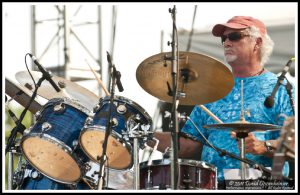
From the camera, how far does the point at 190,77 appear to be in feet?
21.9

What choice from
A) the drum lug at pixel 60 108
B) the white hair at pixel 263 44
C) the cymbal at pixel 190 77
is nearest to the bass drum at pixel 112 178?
the drum lug at pixel 60 108

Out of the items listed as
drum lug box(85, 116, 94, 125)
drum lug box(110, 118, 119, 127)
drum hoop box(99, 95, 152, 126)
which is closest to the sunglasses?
drum hoop box(99, 95, 152, 126)

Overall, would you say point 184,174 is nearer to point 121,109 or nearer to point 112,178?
point 121,109

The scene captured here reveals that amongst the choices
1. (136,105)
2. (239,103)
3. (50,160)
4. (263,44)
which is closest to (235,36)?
(263,44)

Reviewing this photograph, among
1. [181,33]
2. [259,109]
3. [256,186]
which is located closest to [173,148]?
[256,186]

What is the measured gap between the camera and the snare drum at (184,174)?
6465 millimetres

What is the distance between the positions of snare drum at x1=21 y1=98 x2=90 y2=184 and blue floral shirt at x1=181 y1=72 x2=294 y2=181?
919mm

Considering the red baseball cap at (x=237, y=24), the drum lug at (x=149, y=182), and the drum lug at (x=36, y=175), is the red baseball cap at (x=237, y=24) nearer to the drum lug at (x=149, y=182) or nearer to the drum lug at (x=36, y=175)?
the drum lug at (x=149, y=182)

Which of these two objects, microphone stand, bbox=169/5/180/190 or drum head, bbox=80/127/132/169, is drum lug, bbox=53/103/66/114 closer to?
drum head, bbox=80/127/132/169

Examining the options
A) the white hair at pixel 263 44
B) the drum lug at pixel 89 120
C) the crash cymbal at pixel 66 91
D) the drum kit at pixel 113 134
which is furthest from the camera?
the crash cymbal at pixel 66 91

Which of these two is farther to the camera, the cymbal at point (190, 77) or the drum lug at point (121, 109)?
the drum lug at point (121, 109)

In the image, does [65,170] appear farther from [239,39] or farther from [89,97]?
[239,39]

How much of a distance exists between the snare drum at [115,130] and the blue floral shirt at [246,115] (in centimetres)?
49

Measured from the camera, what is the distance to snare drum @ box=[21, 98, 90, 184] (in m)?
6.89
